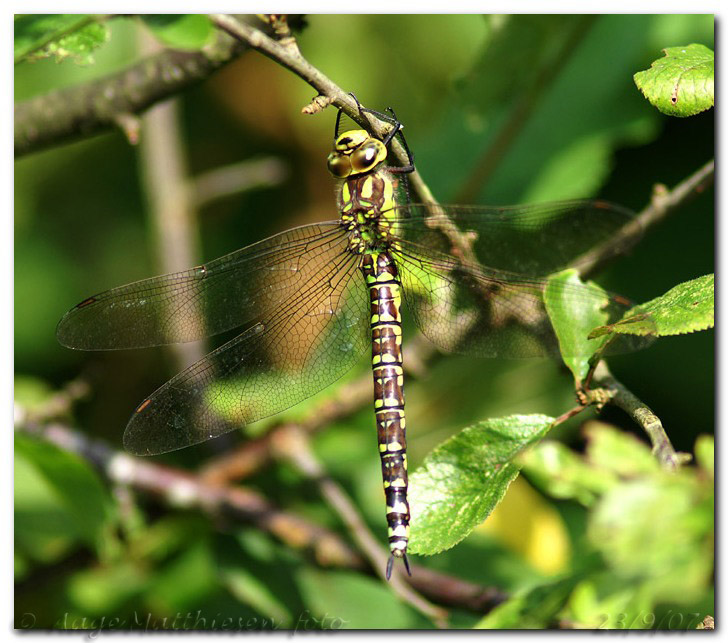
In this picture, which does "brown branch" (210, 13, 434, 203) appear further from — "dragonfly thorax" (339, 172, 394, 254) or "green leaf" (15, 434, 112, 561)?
"green leaf" (15, 434, 112, 561)

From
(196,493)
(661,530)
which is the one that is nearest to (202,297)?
(196,493)

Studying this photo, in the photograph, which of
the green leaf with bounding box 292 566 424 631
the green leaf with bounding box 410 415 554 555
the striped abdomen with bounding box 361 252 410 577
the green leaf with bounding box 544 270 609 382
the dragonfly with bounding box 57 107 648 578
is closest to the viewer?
the green leaf with bounding box 410 415 554 555

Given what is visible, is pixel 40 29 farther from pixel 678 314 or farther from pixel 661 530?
pixel 661 530

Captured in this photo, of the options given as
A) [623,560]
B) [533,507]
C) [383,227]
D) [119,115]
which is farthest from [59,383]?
[623,560]

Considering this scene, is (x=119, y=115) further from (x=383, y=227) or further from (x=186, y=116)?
(x=186, y=116)

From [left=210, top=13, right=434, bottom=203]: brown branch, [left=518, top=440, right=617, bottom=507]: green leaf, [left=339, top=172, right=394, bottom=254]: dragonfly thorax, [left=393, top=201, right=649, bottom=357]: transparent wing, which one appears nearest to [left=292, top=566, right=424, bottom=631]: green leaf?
[left=518, top=440, right=617, bottom=507]: green leaf

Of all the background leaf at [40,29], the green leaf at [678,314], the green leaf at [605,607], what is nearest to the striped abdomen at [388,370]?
the green leaf at [605,607]
